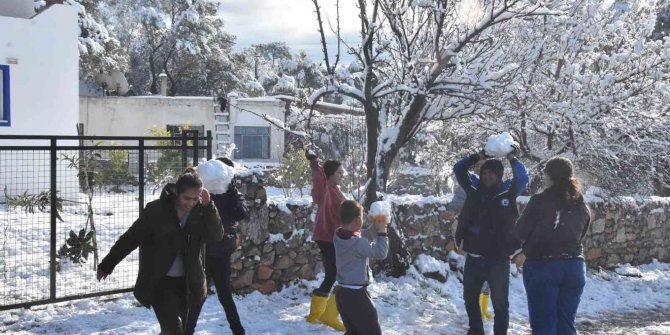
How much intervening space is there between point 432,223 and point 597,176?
12.0 ft

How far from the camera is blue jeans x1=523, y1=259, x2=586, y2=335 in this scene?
4715 millimetres

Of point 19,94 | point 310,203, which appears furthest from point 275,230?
point 19,94

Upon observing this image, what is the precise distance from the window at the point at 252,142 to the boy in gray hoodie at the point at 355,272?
66.1 feet

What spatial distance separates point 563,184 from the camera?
15.6ft

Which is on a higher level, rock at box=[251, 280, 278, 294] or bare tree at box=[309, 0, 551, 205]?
bare tree at box=[309, 0, 551, 205]

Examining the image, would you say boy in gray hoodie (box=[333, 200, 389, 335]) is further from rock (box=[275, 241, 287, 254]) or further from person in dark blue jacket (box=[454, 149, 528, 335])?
rock (box=[275, 241, 287, 254])

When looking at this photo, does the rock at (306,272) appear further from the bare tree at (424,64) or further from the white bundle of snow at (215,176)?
the white bundle of snow at (215,176)

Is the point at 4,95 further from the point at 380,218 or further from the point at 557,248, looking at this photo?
the point at 557,248

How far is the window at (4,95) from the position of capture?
12.7 m

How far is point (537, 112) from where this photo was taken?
8.59 metres

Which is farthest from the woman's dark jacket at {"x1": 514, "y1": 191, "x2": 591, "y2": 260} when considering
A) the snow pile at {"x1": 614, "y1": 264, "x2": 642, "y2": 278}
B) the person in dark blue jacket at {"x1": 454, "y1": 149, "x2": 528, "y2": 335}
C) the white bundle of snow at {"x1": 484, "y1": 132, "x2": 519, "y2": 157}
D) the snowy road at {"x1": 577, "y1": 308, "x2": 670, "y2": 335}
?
the snow pile at {"x1": 614, "y1": 264, "x2": 642, "y2": 278}

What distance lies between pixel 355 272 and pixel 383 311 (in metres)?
2.46

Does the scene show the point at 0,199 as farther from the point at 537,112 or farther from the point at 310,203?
the point at 537,112

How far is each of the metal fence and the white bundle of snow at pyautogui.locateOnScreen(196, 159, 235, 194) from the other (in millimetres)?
1327
